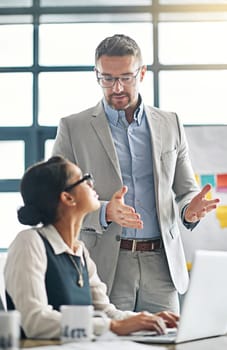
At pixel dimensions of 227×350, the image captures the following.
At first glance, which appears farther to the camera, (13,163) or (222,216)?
(13,163)

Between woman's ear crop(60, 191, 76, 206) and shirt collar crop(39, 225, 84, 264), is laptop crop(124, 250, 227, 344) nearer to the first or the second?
shirt collar crop(39, 225, 84, 264)

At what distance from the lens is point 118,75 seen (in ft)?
9.20

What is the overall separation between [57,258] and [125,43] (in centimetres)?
117

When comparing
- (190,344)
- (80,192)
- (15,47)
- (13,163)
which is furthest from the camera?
(15,47)

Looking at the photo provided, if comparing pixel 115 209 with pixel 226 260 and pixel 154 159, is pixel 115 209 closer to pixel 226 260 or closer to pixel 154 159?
pixel 154 159

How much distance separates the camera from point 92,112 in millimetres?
2934

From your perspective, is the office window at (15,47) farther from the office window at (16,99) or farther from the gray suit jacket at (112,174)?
the gray suit jacket at (112,174)

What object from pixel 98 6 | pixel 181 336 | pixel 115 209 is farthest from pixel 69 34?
pixel 181 336

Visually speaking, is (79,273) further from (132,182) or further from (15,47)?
(15,47)

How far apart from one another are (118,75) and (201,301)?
1.29 m

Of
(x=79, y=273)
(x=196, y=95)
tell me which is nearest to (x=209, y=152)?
(x=196, y=95)

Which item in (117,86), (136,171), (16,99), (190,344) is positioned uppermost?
(16,99)

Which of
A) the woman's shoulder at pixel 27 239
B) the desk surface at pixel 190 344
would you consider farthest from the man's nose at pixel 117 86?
the desk surface at pixel 190 344

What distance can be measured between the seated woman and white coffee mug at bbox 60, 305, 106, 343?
8.9 inches
